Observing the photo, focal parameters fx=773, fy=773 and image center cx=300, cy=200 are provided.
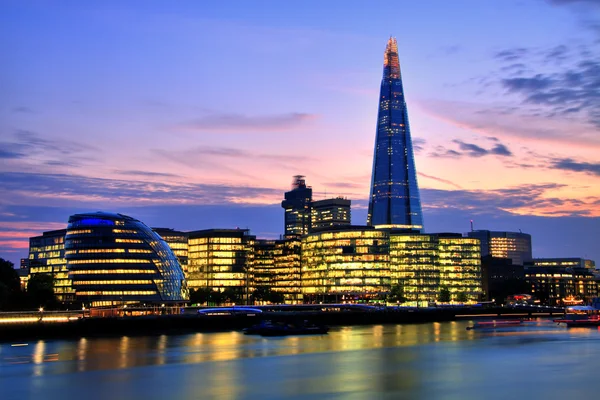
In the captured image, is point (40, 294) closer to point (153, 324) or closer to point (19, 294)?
point (19, 294)

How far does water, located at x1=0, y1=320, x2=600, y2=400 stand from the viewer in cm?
6775

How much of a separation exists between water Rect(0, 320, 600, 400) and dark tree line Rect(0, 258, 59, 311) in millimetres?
31560

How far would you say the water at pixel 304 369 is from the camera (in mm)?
67750

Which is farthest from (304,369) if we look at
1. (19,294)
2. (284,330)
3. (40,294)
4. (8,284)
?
(40,294)

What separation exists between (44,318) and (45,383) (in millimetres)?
78731

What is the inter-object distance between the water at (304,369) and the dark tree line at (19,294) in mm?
31560

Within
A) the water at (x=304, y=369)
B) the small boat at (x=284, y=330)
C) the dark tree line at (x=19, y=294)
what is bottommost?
the water at (x=304, y=369)

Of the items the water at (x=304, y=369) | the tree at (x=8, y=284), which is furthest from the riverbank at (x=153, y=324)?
the water at (x=304, y=369)

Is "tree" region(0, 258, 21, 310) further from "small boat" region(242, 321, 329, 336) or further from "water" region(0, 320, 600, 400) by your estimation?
"small boat" region(242, 321, 329, 336)

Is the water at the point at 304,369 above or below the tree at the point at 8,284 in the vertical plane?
below

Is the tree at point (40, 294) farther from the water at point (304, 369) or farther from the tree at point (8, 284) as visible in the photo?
the water at point (304, 369)

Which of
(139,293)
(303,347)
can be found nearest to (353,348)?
(303,347)

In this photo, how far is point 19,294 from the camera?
162 metres

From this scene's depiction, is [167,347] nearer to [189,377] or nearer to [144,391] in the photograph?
[189,377]
